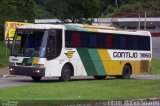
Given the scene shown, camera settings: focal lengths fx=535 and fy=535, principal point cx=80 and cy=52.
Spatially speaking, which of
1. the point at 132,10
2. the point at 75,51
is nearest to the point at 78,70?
the point at 75,51

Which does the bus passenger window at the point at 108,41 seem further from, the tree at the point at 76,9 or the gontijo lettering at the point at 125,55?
the tree at the point at 76,9

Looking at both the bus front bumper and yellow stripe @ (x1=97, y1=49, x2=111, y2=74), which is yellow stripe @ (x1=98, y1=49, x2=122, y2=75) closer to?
yellow stripe @ (x1=97, y1=49, x2=111, y2=74)

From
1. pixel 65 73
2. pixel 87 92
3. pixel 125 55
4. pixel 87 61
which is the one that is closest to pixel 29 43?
pixel 65 73

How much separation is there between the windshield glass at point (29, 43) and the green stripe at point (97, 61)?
141 inches

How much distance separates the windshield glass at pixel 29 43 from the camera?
2691 centimetres

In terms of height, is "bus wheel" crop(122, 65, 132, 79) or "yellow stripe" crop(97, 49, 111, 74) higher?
"yellow stripe" crop(97, 49, 111, 74)

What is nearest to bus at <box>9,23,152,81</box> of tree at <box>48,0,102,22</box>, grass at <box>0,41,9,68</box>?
grass at <box>0,41,9,68</box>

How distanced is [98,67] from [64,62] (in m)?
3.15

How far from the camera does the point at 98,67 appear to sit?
30344mm

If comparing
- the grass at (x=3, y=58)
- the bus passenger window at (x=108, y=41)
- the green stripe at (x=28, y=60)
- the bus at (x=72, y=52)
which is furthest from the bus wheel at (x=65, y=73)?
the grass at (x=3, y=58)

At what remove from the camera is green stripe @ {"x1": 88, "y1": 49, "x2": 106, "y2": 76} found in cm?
2980

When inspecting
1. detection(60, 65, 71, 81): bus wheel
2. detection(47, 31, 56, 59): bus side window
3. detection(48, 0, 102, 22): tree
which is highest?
detection(48, 0, 102, 22): tree

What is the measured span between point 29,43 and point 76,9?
23.2 metres

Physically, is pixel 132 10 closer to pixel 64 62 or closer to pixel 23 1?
pixel 23 1
